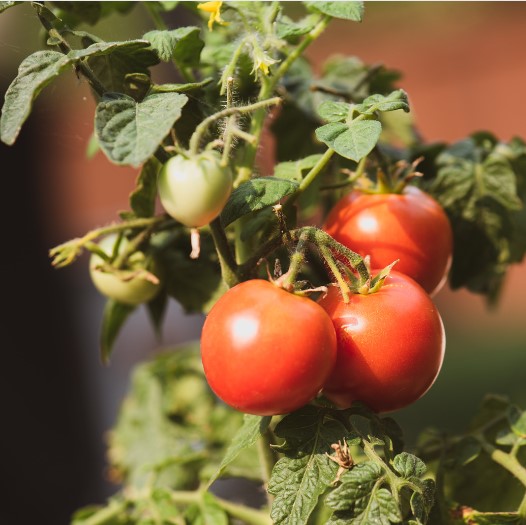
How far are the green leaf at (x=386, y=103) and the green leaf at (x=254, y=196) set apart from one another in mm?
78

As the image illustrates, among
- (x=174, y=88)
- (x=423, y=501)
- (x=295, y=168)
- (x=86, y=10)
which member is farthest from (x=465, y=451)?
(x=86, y=10)

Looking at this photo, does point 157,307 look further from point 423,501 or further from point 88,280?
point 88,280

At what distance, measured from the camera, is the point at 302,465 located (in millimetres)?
485

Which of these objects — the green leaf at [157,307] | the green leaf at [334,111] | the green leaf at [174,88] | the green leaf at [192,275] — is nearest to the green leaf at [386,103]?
the green leaf at [334,111]

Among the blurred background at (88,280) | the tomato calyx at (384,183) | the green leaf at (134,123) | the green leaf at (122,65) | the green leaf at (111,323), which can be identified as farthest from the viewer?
the blurred background at (88,280)

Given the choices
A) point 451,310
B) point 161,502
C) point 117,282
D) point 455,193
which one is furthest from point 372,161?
point 451,310

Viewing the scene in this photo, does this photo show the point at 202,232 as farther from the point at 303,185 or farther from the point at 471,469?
the point at 471,469

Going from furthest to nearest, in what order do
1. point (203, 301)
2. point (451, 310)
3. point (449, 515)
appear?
point (451, 310), point (203, 301), point (449, 515)

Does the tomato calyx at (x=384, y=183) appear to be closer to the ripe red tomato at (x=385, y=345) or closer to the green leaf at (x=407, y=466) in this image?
the ripe red tomato at (x=385, y=345)

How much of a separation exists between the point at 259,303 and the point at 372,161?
262 millimetres

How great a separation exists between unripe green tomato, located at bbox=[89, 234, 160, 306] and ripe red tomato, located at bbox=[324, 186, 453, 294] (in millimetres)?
173

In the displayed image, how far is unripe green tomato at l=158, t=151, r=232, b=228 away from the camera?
0.44m

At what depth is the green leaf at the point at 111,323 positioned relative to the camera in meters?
0.74

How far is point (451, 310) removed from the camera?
480 centimetres
